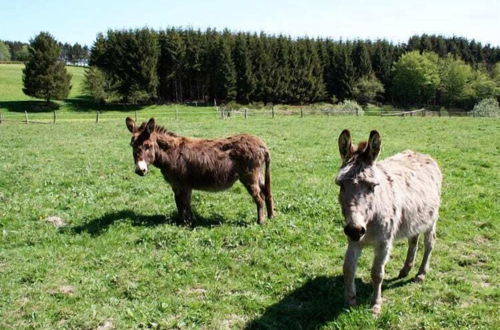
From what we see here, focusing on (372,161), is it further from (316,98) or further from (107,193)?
(316,98)

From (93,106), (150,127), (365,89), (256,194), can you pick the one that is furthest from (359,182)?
(365,89)

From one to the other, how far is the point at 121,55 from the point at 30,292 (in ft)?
227

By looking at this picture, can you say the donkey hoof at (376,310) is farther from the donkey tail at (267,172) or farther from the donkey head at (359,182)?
the donkey tail at (267,172)

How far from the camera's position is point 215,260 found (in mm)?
7641

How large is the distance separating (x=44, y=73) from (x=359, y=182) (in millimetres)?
67321

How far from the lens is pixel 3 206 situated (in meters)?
10.5

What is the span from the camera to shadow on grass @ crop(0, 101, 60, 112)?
62.8m

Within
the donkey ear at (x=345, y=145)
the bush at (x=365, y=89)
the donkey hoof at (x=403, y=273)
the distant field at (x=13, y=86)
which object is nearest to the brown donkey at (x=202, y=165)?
the donkey hoof at (x=403, y=273)

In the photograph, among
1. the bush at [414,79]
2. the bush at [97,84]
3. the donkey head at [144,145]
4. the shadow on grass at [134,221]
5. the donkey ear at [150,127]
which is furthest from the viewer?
the bush at [414,79]

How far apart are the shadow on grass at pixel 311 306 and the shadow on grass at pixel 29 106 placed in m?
65.3

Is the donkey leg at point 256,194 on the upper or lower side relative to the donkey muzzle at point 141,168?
lower

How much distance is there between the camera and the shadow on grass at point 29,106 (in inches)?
2472

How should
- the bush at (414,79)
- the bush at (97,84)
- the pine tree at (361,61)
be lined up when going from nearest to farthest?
the bush at (97,84) → the pine tree at (361,61) → the bush at (414,79)

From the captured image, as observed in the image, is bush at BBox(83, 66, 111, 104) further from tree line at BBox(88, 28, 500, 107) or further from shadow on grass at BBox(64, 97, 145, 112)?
shadow on grass at BBox(64, 97, 145, 112)
